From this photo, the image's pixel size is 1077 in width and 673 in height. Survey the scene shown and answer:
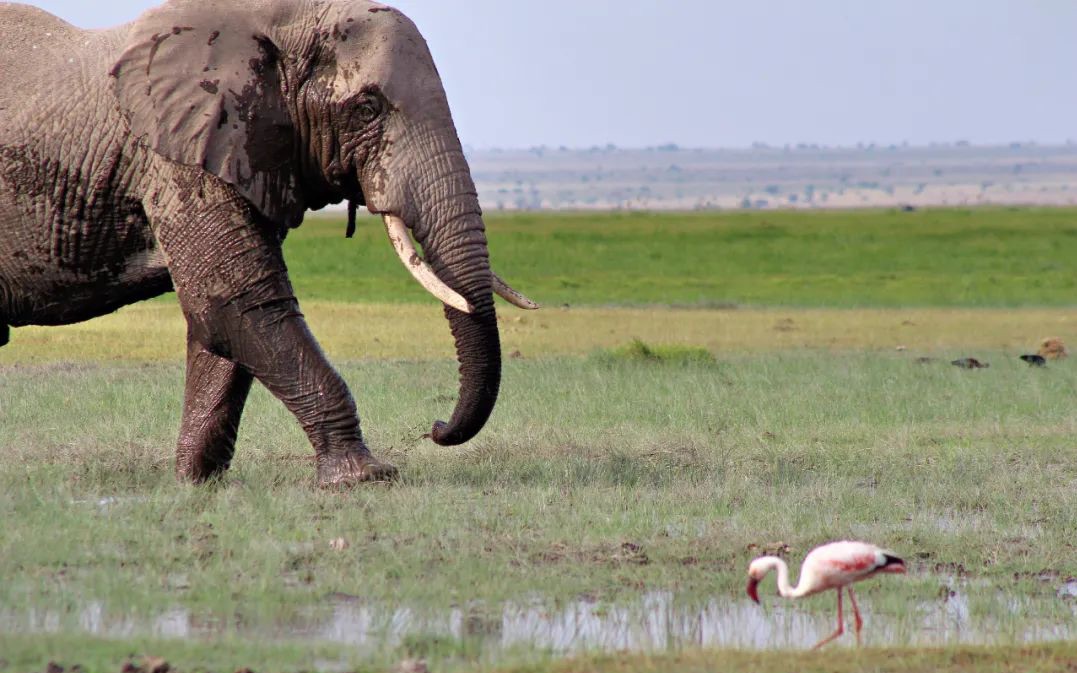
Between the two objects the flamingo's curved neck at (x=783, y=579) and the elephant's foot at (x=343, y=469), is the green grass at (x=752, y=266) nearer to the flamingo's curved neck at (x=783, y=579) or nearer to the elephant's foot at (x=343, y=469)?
the elephant's foot at (x=343, y=469)

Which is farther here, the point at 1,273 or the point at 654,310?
the point at 654,310

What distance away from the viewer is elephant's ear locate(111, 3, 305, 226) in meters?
9.04

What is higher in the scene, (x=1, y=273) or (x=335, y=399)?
(x=1, y=273)

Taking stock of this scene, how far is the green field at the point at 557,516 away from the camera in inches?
262

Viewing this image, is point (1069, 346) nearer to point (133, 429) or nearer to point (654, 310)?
point (654, 310)

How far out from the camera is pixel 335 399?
941 cm

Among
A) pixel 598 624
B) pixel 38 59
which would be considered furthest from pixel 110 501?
pixel 598 624

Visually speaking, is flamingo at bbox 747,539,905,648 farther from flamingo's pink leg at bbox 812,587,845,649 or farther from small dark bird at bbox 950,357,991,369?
small dark bird at bbox 950,357,991,369

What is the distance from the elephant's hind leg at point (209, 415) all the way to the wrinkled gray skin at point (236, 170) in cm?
42

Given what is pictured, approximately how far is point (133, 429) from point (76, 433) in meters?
0.44

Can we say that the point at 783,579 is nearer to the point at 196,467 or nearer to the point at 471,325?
the point at 471,325

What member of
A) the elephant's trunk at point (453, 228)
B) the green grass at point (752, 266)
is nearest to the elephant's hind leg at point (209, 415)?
the elephant's trunk at point (453, 228)

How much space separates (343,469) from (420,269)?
1.27m

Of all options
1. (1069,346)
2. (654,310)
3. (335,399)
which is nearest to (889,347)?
(1069,346)
